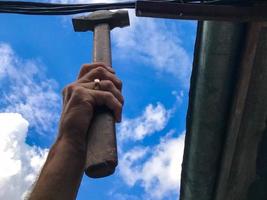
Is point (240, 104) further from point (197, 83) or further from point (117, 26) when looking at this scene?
point (117, 26)

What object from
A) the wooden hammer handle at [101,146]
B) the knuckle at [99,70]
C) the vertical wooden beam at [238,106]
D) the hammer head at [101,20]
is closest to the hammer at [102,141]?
the wooden hammer handle at [101,146]

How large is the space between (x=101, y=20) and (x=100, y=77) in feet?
4.60

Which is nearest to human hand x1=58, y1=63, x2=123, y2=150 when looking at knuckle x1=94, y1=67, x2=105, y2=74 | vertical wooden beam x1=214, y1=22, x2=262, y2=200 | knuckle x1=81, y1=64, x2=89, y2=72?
knuckle x1=94, y1=67, x2=105, y2=74

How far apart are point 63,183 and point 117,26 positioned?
219cm

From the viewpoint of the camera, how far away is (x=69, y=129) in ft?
9.53

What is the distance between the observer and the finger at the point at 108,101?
288 cm

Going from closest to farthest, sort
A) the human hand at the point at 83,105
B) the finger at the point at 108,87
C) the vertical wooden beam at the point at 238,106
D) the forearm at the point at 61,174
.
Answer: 1. the forearm at the point at 61,174
2. the human hand at the point at 83,105
3. the finger at the point at 108,87
4. the vertical wooden beam at the point at 238,106

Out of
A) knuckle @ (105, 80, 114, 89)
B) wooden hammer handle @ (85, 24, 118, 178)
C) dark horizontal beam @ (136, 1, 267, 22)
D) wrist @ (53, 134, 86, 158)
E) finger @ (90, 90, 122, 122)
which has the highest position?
dark horizontal beam @ (136, 1, 267, 22)

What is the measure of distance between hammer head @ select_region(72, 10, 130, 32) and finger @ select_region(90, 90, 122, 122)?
5.49 feet

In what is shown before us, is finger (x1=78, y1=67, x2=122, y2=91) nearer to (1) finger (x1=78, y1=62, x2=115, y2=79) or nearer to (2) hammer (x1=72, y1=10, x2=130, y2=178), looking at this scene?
(1) finger (x1=78, y1=62, x2=115, y2=79)

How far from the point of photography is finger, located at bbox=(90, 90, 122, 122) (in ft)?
9.45

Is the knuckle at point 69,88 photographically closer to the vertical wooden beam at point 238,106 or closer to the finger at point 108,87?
the finger at point 108,87

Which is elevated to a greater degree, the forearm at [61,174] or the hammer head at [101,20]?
the hammer head at [101,20]

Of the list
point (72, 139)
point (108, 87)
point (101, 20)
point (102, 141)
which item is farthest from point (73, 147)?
point (101, 20)
